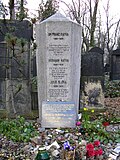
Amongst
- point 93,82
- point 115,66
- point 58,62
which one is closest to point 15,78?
point 58,62

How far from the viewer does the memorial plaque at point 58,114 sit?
476cm

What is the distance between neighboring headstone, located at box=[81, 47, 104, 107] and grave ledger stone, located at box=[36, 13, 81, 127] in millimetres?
2322

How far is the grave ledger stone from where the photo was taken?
5070 millimetres

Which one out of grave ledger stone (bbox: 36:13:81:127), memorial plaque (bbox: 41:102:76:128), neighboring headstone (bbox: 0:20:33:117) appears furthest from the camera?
neighboring headstone (bbox: 0:20:33:117)

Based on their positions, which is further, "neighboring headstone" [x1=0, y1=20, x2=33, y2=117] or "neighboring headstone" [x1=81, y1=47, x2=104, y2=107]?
"neighboring headstone" [x1=81, y1=47, x2=104, y2=107]

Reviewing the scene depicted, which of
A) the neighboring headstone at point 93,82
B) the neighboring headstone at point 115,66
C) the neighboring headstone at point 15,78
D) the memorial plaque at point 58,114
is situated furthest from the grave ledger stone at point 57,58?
the neighboring headstone at point 115,66

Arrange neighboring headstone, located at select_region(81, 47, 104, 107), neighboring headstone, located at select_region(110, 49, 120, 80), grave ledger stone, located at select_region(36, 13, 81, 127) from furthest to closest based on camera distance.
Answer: neighboring headstone, located at select_region(110, 49, 120, 80) → neighboring headstone, located at select_region(81, 47, 104, 107) → grave ledger stone, located at select_region(36, 13, 81, 127)

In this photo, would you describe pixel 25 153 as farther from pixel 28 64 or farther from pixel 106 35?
pixel 106 35

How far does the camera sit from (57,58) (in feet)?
16.8

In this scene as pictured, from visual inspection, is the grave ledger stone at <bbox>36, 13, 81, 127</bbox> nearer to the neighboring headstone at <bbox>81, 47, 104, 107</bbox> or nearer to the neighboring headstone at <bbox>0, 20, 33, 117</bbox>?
the neighboring headstone at <bbox>0, 20, 33, 117</bbox>

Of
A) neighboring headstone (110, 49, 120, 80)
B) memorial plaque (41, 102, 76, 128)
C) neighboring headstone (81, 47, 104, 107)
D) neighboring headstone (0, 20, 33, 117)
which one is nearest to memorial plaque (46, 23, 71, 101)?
memorial plaque (41, 102, 76, 128)

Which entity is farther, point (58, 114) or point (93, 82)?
point (93, 82)

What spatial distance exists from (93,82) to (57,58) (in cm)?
262

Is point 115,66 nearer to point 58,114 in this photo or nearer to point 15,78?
point 15,78
